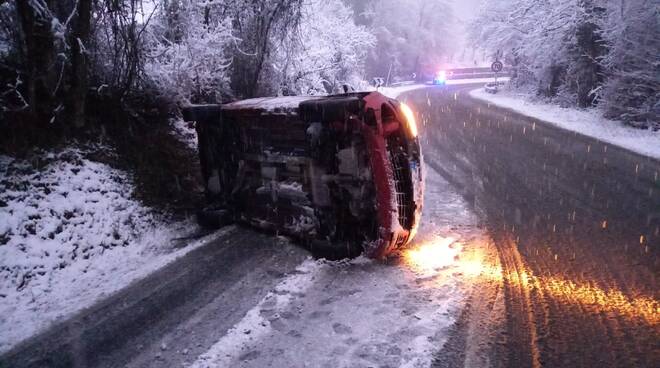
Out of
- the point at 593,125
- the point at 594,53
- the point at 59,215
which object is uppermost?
the point at 594,53

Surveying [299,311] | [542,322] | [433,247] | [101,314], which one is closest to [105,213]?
[101,314]

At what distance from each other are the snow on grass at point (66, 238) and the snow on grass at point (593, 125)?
36.8ft

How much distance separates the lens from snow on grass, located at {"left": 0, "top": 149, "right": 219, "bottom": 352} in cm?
399

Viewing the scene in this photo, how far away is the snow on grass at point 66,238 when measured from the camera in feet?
13.1

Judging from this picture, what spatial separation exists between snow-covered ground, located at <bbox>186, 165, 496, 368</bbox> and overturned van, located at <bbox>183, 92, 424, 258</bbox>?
307 mm

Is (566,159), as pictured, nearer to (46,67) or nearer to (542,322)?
(542,322)

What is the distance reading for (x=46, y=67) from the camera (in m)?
5.42

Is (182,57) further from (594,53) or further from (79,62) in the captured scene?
(594,53)

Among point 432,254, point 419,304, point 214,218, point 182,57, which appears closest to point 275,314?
point 419,304

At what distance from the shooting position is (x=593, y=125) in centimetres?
1493

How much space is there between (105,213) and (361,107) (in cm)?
346

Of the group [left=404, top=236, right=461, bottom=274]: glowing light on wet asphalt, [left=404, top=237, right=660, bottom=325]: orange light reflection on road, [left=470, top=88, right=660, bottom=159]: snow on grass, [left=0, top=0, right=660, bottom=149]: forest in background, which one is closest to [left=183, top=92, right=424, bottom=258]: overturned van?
[left=404, top=236, right=461, bottom=274]: glowing light on wet asphalt

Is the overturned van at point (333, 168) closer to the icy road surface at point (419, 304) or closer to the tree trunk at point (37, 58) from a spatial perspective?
the icy road surface at point (419, 304)

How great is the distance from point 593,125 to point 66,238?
1611 cm
